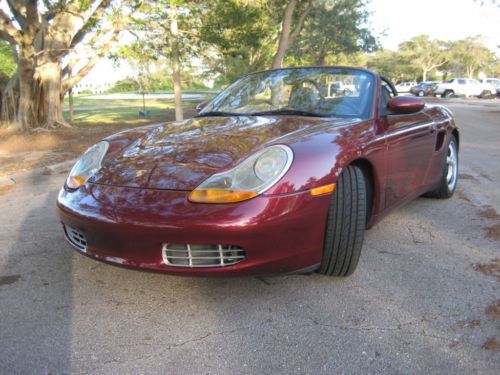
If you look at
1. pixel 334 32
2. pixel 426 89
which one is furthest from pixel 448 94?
pixel 334 32

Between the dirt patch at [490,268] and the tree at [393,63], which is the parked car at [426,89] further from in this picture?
the dirt patch at [490,268]

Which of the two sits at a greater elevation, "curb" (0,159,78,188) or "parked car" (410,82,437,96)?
"parked car" (410,82,437,96)

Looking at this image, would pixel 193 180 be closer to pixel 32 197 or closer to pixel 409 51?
pixel 32 197

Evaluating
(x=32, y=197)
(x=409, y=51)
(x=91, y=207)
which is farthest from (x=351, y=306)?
(x=409, y=51)

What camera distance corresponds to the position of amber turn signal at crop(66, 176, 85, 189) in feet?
8.93

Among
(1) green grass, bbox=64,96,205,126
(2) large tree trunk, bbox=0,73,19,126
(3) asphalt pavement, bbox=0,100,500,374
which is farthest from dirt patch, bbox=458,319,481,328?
(1) green grass, bbox=64,96,205,126

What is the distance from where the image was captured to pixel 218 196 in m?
2.24

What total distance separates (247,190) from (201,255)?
398 millimetres

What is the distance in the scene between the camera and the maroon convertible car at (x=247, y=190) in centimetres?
222

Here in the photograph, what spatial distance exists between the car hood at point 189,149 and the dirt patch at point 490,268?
50.7 inches

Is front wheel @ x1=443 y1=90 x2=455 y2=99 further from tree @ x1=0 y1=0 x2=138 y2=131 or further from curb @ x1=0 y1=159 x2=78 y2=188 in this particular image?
curb @ x1=0 y1=159 x2=78 y2=188

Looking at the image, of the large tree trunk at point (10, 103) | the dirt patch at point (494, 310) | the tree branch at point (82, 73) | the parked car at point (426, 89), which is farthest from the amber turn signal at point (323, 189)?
the parked car at point (426, 89)

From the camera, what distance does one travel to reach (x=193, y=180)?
2336 mm

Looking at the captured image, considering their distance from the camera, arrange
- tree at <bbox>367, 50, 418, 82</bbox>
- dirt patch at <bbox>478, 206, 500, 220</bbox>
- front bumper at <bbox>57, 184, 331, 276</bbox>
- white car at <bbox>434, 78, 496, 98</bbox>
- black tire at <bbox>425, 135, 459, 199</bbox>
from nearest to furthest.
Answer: front bumper at <bbox>57, 184, 331, 276</bbox>, dirt patch at <bbox>478, 206, 500, 220</bbox>, black tire at <bbox>425, 135, 459, 199</bbox>, white car at <bbox>434, 78, 496, 98</bbox>, tree at <bbox>367, 50, 418, 82</bbox>
